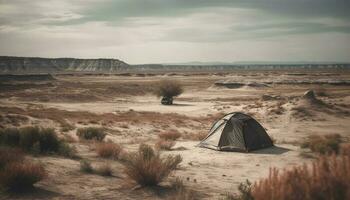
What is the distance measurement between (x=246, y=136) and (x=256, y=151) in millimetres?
752

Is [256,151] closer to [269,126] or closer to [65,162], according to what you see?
[65,162]

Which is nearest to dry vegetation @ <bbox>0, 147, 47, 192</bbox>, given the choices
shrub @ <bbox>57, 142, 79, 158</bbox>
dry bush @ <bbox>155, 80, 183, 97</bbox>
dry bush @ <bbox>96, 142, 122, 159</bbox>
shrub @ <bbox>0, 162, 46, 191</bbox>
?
shrub @ <bbox>0, 162, 46, 191</bbox>

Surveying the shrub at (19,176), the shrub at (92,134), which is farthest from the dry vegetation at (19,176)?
the shrub at (92,134)

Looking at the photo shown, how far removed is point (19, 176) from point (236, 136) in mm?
9487

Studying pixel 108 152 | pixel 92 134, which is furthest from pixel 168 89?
pixel 108 152

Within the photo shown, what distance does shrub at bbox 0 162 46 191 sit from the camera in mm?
7352

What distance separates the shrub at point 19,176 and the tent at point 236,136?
28.2 ft

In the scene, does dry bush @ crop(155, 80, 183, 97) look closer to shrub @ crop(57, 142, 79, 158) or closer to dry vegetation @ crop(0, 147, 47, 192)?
shrub @ crop(57, 142, 79, 158)

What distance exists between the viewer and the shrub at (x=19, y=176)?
24.1 feet

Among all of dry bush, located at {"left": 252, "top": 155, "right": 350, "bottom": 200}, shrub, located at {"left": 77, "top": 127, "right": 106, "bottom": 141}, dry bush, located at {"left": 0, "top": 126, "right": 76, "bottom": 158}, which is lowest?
shrub, located at {"left": 77, "top": 127, "right": 106, "bottom": 141}

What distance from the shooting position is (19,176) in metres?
7.45

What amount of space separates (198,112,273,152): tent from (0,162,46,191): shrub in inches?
338

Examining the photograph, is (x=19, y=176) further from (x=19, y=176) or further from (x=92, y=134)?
(x=92, y=134)

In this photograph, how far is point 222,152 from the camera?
563 inches
